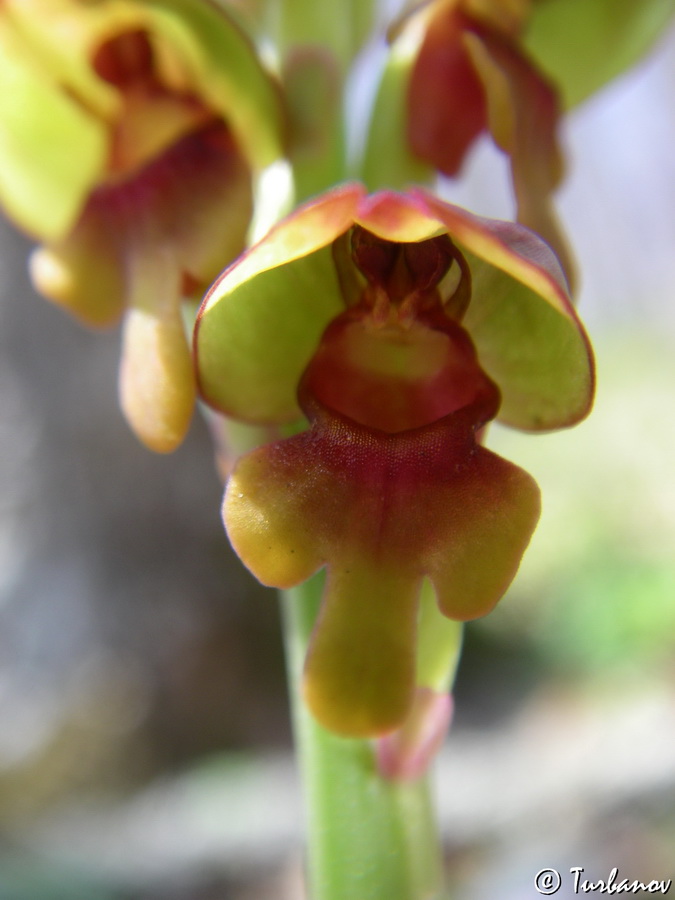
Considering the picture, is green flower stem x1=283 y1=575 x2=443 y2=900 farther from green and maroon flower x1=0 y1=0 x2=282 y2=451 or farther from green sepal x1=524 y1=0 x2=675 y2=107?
green sepal x1=524 y1=0 x2=675 y2=107

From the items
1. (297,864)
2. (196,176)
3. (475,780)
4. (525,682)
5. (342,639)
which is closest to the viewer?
(342,639)

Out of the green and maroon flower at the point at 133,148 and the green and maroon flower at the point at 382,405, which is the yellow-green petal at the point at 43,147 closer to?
the green and maroon flower at the point at 133,148

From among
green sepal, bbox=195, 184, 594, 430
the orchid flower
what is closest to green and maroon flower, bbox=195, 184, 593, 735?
green sepal, bbox=195, 184, 594, 430

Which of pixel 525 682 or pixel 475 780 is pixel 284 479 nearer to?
pixel 475 780

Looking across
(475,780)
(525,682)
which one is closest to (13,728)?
(475,780)

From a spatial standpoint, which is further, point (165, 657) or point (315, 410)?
point (165, 657)

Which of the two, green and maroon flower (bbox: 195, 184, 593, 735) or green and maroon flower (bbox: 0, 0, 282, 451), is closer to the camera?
green and maroon flower (bbox: 195, 184, 593, 735)
